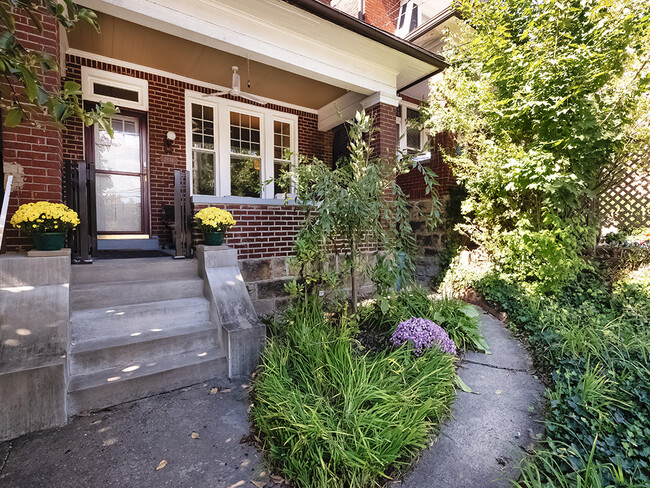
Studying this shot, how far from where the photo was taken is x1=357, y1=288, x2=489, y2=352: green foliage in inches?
127

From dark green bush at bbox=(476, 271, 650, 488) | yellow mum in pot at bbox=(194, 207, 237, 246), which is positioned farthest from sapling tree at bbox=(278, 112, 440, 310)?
dark green bush at bbox=(476, 271, 650, 488)

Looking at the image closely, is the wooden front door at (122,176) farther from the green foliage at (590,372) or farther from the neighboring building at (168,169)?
the green foliage at (590,372)

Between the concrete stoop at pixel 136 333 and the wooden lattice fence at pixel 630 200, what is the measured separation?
5836 millimetres

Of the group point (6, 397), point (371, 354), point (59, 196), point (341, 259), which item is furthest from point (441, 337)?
point (59, 196)

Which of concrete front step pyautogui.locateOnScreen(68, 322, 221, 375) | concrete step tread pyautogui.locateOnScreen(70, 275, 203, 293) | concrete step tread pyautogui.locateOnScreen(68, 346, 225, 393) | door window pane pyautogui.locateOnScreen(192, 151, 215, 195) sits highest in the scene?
door window pane pyautogui.locateOnScreen(192, 151, 215, 195)

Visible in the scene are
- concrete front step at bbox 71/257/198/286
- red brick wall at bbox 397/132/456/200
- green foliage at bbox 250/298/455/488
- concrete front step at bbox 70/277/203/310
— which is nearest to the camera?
green foliage at bbox 250/298/455/488

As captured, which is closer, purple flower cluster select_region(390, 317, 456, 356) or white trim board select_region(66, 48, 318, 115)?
purple flower cluster select_region(390, 317, 456, 356)

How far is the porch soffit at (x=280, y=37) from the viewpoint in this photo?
3.57 metres

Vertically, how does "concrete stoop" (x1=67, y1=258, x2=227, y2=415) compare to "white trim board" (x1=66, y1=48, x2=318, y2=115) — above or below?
below

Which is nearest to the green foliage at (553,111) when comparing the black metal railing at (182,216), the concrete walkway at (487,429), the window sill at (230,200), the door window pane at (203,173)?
the concrete walkway at (487,429)

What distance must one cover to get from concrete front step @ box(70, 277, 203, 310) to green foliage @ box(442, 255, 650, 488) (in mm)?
3074

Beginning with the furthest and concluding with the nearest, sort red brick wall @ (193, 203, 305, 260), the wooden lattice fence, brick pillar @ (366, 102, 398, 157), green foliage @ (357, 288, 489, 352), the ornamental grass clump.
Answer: brick pillar @ (366, 102, 398, 157) < the wooden lattice fence < red brick wall @ (193, 203, 305, 260) < green foliage @ (357, 288, 489, 352) < the ornamental grass clump

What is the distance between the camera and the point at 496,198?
16.9 feet

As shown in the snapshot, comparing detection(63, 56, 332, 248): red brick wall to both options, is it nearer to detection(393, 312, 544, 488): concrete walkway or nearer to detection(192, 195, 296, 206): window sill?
detection(192, 195, 296, 206): window sill
